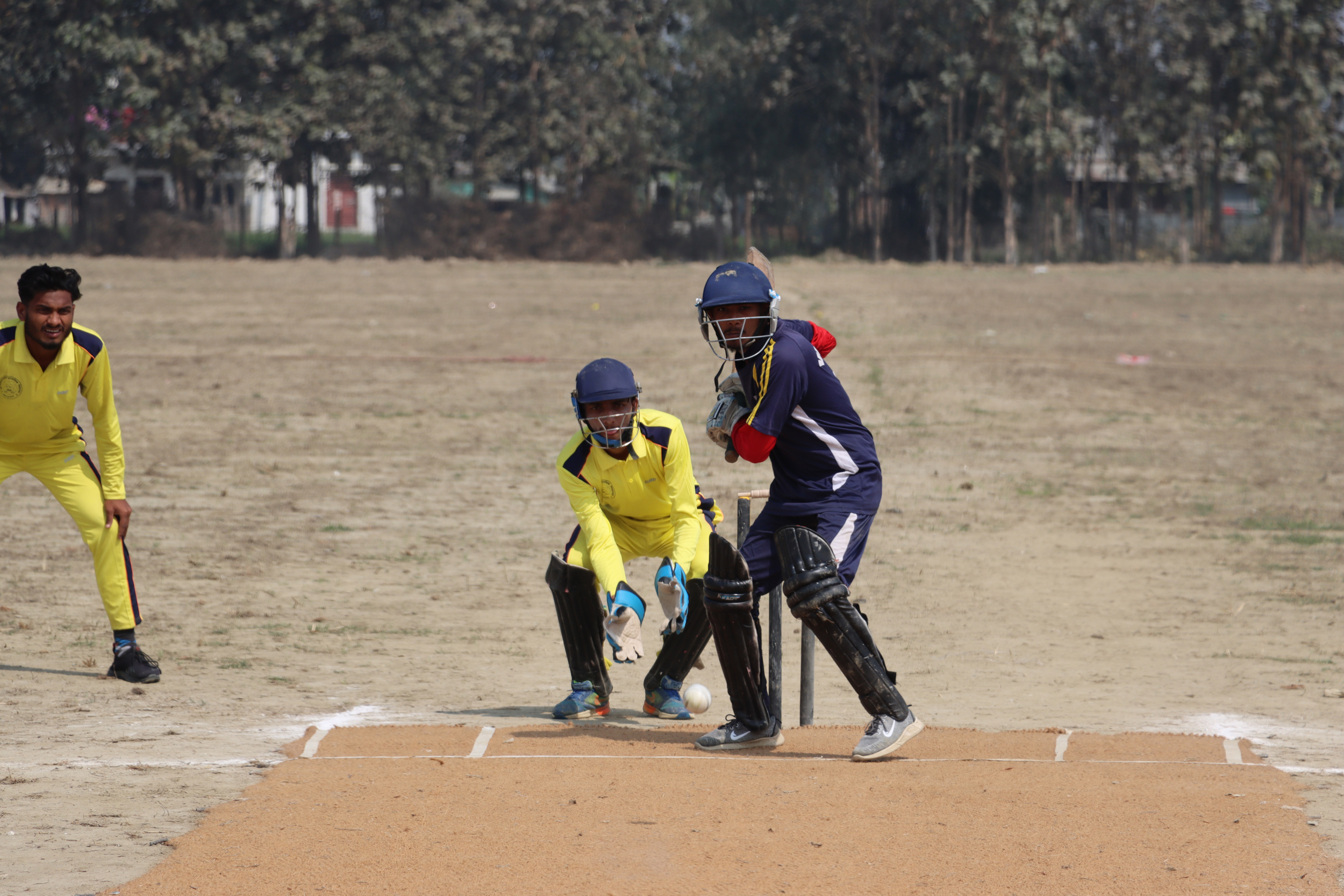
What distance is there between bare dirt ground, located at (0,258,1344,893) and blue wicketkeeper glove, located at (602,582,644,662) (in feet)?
3.47

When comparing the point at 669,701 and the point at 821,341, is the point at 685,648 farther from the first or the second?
the point at 821,341

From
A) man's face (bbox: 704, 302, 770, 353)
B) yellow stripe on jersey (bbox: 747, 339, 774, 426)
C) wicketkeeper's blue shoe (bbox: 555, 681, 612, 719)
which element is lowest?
wicketkeeper's blue shoe (bbox: 555, 681, 612, 719)

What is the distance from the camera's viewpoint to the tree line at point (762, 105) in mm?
45844

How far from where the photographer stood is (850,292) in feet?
110

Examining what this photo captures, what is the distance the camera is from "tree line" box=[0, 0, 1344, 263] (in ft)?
150

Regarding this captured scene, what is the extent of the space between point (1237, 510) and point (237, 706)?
910 cm

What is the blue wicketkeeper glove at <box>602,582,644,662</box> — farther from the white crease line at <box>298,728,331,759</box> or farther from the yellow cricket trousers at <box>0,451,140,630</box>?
the yellow cricket trousers at <box>0,451,140,630</box>

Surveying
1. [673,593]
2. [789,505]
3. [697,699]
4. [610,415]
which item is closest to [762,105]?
[610,415]

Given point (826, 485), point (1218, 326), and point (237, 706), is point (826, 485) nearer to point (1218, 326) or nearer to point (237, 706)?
point (237, 706)

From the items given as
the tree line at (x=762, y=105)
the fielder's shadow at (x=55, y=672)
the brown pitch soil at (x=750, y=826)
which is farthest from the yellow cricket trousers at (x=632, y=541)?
the tree line at (x=762, y=105)

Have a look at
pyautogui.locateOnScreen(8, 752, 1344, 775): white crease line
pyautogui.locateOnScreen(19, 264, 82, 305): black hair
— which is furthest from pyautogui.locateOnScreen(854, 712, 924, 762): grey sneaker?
pyautogui.locateOnScreen(19, 264, 82, 305): black hair

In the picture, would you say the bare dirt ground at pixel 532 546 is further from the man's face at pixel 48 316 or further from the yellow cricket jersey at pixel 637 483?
the man's face at pixel 48 316

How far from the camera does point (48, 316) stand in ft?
24.1

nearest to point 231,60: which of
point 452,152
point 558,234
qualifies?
point 452,152
